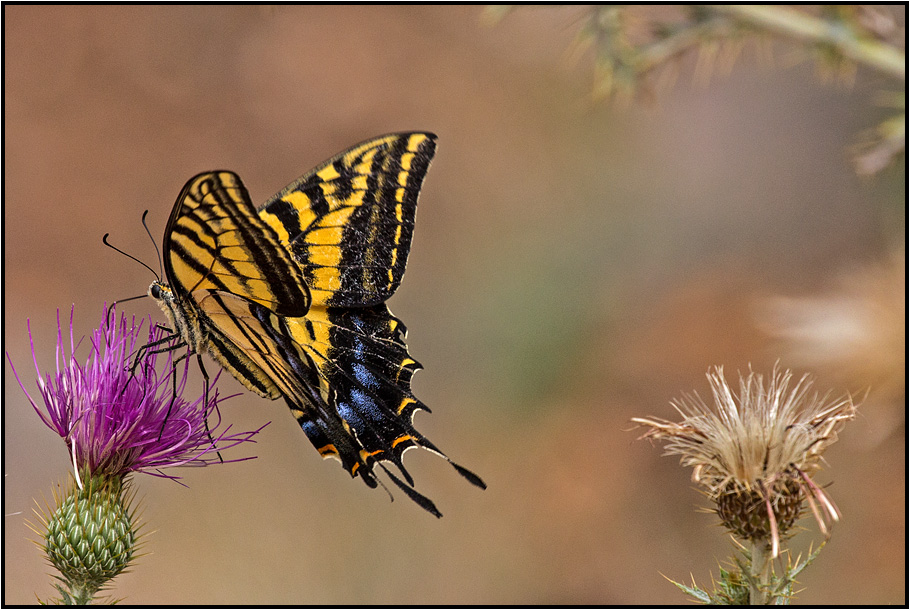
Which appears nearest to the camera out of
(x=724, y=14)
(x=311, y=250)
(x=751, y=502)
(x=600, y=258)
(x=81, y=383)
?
(x=751, y=502)

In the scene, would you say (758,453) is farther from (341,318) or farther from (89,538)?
(89,538)

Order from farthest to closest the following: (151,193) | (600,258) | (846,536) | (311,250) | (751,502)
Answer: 1. (151,193)
2. (600,258)
3. (846,536)
4. (311,250)
5. (751,502)

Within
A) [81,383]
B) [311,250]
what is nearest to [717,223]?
[311,250]

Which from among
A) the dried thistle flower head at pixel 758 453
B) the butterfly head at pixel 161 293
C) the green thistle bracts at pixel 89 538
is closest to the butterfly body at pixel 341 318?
the butterfly head at pixel 161 293

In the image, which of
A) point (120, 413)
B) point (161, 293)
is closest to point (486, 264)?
point (161, 293)

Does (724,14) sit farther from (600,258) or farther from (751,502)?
(600,258)

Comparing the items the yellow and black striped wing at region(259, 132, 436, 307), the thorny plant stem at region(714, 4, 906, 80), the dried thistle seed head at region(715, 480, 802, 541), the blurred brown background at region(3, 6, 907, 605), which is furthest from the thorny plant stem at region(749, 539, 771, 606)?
the blurred brown background at region(3, 6, 907, 605)
